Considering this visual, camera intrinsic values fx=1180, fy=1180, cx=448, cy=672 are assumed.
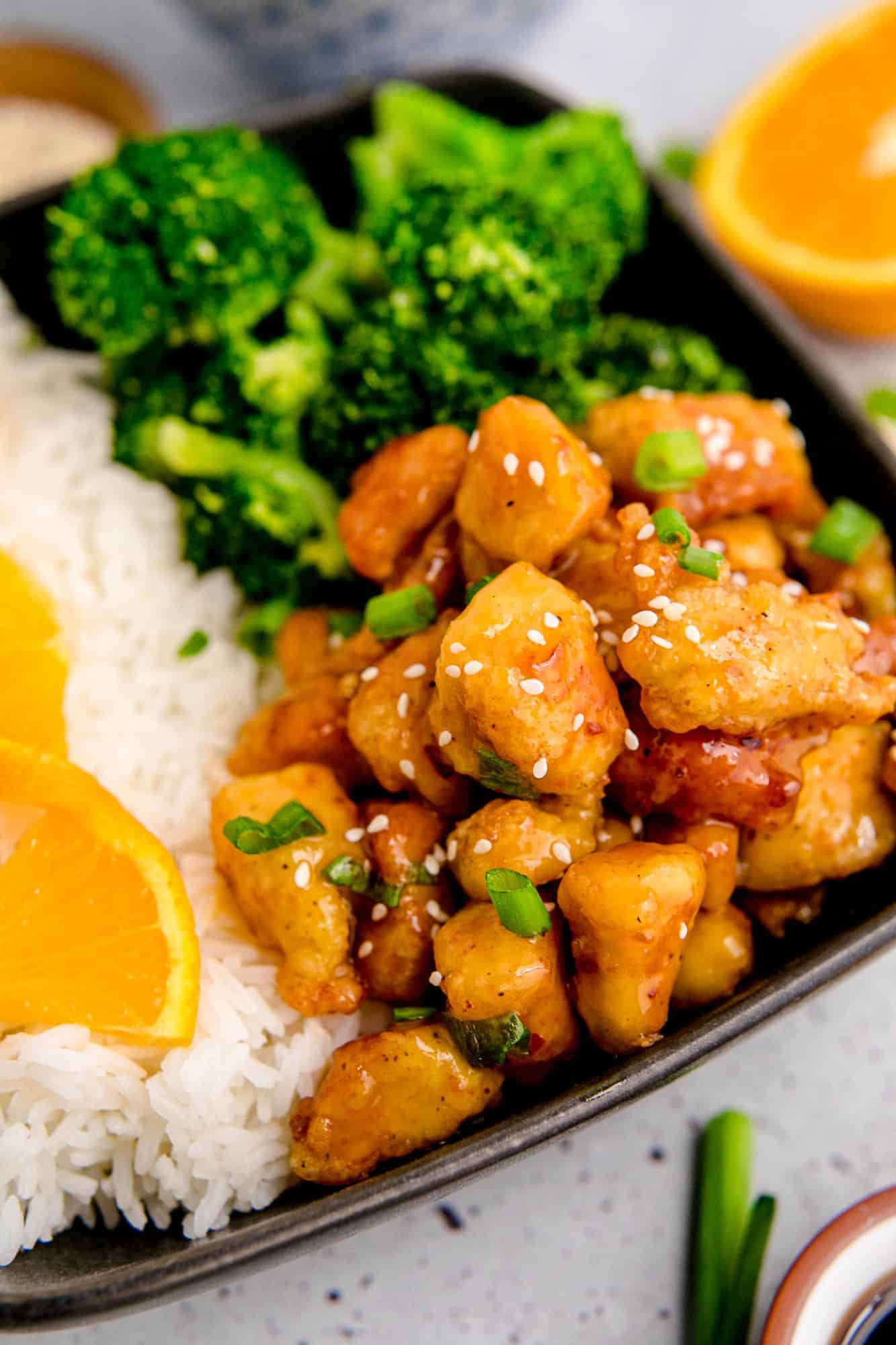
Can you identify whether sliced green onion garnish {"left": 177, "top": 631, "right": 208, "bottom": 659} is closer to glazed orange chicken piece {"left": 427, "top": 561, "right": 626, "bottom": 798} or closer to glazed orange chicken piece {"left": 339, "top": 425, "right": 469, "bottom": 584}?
glazed orange chicken piece {"left": 339, "top": 425, "right": 469, "bottom": 584}

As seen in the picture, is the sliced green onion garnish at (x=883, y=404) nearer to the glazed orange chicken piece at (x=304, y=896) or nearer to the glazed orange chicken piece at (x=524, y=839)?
the glazed orange chicken piece at (x=524, y=839)

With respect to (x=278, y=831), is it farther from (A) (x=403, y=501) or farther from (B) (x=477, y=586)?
(A) (x=403, y=501)

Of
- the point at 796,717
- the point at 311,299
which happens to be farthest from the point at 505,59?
the point at 796,717

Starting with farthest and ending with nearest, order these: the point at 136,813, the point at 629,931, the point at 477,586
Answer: the point at 136,813 < the point at 477,586 < the point at 629,931

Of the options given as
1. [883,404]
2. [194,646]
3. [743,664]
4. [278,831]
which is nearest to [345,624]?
[194,646]

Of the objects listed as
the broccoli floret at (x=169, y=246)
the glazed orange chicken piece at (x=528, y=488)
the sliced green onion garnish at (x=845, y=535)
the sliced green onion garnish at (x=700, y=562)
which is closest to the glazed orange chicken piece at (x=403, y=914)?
the glazed orange chicken piece at (x=528, y=488)

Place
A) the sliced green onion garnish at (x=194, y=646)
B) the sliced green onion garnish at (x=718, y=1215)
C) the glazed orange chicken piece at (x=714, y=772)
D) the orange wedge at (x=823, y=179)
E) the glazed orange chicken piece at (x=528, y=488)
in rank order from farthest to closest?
the orange wedge at (x=823, y=179), the sliced green onion garnish at (x=194, y=646), the sliced green onion garnish at (x=718, y=1215), the glazed orange chicken piece at (x=528, y=488), the glazed orange chicken piece at (x=714, y=772)
